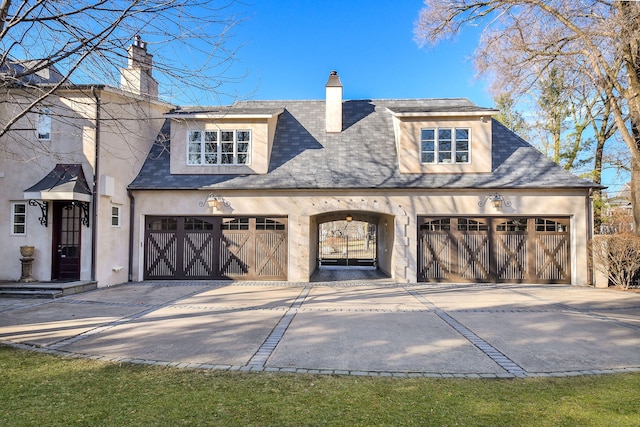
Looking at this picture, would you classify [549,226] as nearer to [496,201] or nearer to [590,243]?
[590,243]

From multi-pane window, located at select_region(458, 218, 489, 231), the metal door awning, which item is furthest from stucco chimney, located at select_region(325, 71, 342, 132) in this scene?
the metal door awning

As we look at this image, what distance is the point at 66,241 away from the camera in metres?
12.4

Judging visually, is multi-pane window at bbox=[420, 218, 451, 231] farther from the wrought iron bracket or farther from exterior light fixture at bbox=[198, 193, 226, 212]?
the wrought iron bracket

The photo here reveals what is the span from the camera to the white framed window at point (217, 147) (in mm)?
14297

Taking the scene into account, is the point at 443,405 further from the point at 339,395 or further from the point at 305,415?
the point at 305,415

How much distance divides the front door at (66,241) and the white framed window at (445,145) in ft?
38.5

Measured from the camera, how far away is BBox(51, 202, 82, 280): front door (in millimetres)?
12195

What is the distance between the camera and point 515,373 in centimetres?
484

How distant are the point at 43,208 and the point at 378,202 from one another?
10.6 m

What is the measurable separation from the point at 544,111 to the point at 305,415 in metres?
23.8

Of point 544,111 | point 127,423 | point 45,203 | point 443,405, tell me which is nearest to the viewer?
point 127,423

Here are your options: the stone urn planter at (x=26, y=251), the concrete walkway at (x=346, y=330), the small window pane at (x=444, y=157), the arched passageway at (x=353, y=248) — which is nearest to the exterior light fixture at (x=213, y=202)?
the concrete walkway at (x=346, y=330)

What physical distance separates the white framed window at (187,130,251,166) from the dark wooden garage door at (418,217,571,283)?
6.95 m

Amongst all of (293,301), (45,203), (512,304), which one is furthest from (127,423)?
(45,203)
